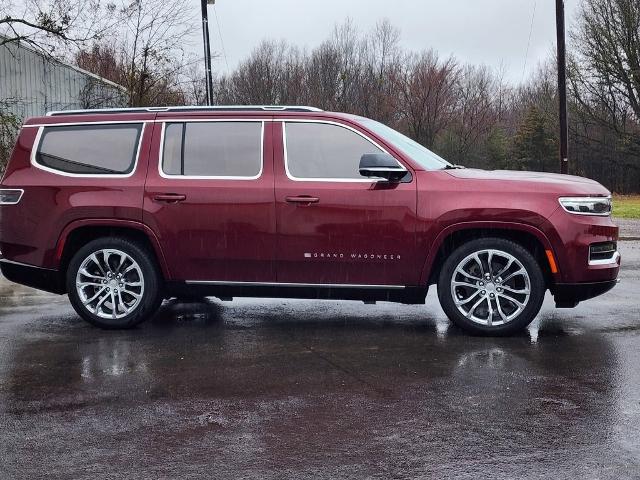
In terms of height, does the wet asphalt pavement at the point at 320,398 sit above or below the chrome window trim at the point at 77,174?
below

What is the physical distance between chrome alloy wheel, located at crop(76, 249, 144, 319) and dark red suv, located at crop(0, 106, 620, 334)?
0.04 ft

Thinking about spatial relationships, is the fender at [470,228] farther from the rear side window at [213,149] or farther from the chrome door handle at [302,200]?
the rear side window at [213,149]

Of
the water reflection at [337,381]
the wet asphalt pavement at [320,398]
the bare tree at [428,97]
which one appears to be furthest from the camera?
the bare tree at [428,97]

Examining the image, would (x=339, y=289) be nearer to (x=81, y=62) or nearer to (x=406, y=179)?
(x=406, y=179)

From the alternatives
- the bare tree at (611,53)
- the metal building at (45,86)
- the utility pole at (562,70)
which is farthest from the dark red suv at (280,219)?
the bare tree at (611,53)

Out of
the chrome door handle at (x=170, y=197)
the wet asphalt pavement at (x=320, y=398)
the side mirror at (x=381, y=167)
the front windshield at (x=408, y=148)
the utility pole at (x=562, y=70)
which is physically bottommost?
the wet asphalt pavement at (x=320, y=398)

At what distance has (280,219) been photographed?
5875 mm

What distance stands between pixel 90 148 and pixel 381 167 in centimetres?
266

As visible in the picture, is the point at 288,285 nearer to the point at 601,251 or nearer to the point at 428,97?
the point at 601,251

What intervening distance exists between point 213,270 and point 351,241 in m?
1.24

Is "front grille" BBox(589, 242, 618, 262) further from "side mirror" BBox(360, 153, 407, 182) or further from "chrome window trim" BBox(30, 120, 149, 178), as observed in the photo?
"chrome window trim" BBox(30, 120, 149, 178)

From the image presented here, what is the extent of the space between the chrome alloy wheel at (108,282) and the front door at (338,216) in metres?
1.37

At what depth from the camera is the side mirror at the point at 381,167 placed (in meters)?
5.61

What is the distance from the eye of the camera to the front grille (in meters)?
5.58
